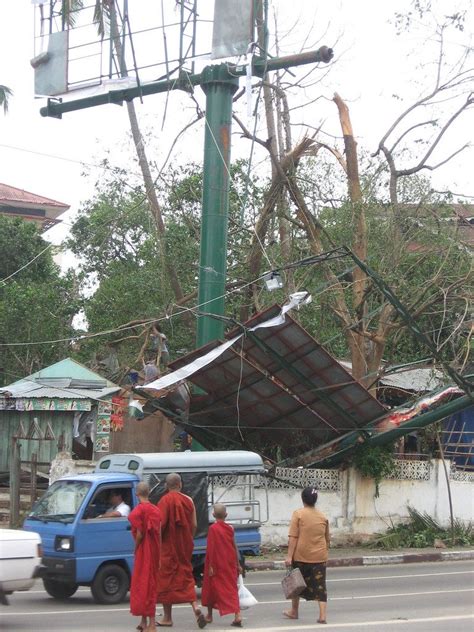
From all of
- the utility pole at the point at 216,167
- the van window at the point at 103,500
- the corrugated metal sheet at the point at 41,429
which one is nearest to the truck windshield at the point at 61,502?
the van window at the point at 103,500

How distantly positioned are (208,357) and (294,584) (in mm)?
6518

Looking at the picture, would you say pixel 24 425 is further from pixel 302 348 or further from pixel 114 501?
pixel 114 501

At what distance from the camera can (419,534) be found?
67.3 feet

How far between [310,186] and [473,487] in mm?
8093

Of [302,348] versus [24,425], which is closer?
[302,348]

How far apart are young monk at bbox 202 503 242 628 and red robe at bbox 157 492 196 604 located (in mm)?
266

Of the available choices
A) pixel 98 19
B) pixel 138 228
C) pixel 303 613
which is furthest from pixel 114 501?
pixel 138 228

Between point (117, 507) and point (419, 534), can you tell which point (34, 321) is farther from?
point (117, 507)

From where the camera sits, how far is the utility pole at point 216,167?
18516mm

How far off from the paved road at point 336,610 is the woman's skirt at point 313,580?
29 centimetres

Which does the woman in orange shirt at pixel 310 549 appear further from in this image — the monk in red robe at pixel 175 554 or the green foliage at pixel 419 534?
the green foliage at pixel 419 534

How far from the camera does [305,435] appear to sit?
790 inches

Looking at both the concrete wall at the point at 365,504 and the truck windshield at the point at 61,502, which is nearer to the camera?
the truck windshield at the point at 61,502

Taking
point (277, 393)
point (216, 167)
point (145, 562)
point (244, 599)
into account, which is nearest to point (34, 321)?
point (216, 167)
